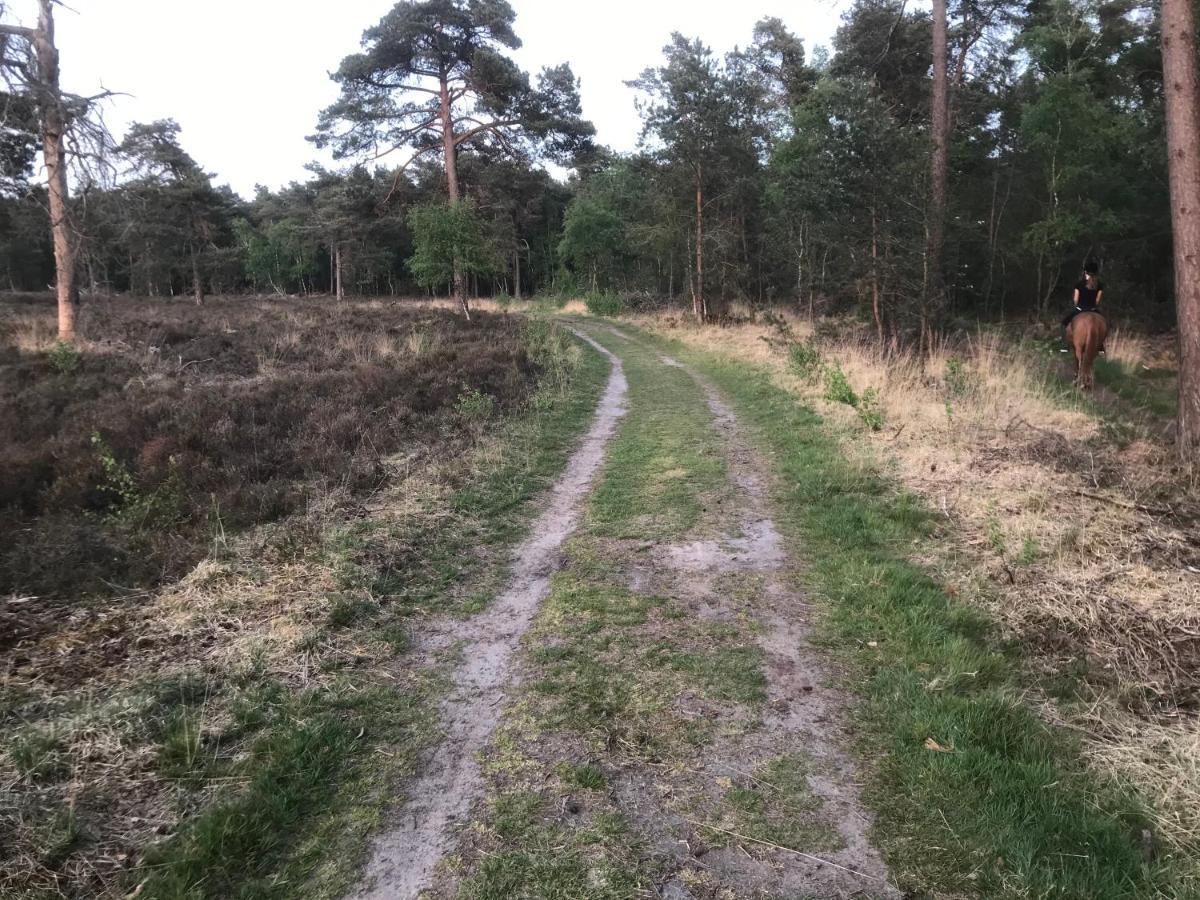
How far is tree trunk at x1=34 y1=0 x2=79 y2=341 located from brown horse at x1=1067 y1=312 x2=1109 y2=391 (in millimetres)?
18253

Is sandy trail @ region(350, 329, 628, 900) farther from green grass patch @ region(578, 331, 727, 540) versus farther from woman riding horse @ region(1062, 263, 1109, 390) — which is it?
woman riding horse @ region(1062, 263, 1109, 390)

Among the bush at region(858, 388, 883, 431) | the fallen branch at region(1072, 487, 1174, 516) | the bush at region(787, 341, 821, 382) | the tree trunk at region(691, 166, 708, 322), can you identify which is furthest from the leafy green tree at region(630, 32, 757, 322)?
the fallen branch at region(1072, 487, 1174, 516)

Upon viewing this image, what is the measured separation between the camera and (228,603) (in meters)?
4.28

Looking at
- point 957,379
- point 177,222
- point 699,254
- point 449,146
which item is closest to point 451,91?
point 449,146

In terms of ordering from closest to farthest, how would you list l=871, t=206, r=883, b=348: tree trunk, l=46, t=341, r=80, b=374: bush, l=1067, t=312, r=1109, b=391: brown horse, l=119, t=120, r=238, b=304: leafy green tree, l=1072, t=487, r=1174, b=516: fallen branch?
l=1072, t=487, r=1174, b=516: fallen branch, l=1067, t=312, r=1109, b=391: brown horse, l=46, t=341, r=80, b=374: bush, l=871, t=206, r=883, b=348: tree trunk, l=119, t=120, r=238, b=304: leafy green tree

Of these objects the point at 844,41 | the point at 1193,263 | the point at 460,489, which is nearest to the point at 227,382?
the point at 460,489

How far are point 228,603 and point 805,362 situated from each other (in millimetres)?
11310

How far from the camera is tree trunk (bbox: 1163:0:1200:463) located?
6.43 metres

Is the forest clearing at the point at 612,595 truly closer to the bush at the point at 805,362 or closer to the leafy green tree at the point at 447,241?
the bush at the point at 805,362

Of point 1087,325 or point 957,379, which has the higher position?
point 1087,325

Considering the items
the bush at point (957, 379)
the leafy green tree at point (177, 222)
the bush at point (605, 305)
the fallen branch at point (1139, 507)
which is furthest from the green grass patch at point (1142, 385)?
the leafy green tree at point (177, 222)

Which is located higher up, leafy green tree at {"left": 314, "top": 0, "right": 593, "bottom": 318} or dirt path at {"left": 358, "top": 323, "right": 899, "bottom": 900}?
leafy green tree at {"left": 314, "top": 0, "right": 593, "bottom": 318}

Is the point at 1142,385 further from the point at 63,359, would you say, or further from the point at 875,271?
the point at 63,359

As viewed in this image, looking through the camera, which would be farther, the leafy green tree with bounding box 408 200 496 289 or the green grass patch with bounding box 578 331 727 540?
the leafy green tree with bounding box 408 200 496 289
